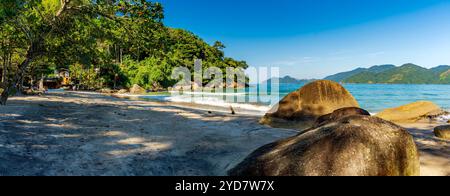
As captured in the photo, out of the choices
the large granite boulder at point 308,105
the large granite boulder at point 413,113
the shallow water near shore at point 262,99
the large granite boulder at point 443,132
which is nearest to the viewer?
the large granite boulder at point 443,132

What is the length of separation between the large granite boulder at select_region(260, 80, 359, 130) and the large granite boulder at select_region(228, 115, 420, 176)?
680cm

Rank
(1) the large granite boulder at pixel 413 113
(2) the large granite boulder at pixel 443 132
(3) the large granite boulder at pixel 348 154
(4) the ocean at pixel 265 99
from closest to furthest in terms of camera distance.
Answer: (3) the large granite boulder at pixel 348 154 → (2) the large granite boulder at pixel 443 132 → (1) the large granite boulder at pixel 413 113 → (4) the ocean at pixel 265 99

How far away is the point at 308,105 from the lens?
38.9 ft

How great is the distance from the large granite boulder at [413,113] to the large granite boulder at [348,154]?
14.7 metres

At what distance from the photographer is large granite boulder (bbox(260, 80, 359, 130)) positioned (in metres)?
11.2

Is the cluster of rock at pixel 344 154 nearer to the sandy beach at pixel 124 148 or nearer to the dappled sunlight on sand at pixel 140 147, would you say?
the sandy beach at pixel 124 148

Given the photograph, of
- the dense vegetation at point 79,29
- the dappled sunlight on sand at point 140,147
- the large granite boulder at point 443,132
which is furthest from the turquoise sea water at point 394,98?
the dappled sunlight on sand at point 140,147

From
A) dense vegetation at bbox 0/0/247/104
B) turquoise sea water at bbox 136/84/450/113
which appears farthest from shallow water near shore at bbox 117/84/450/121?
dense vegetation at bbox 0/0/247/104

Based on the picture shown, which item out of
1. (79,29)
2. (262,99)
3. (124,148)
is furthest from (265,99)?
(124,148)

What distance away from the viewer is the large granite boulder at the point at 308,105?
11188mm

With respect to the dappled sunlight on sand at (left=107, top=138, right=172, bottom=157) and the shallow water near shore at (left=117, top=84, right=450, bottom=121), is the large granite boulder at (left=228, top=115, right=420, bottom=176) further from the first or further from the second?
the shallow water near shore at (left=117, top=84, right=450, bottom=121)
